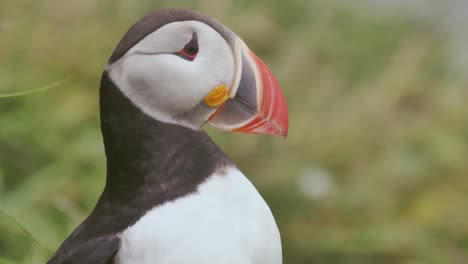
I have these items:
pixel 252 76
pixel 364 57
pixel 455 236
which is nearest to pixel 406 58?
pixel 364 57

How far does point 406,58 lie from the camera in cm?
463

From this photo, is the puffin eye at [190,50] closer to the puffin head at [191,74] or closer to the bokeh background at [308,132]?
the puffin head at [191,74]

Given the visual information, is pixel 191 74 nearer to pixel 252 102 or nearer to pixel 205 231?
pixel 252 102

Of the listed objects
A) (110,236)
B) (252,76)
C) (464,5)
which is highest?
(252,76)

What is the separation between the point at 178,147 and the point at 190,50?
0.17 meters

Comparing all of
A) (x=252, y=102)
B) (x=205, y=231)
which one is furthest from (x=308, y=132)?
(x=205, y=231)

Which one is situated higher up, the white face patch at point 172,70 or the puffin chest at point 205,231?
the white face patch at point 172,70

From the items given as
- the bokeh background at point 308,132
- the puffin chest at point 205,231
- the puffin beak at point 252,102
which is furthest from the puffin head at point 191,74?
the bokeh background at point 308,132

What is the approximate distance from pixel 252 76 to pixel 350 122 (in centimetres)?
217

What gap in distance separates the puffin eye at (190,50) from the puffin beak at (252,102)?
73mm

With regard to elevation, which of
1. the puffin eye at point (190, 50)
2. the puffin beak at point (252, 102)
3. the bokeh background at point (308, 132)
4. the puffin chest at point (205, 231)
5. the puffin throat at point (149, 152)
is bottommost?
the bokeh background at point (308, 132)

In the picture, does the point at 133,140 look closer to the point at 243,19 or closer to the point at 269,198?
the point at 269,198

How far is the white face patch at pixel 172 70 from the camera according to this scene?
75.8 inches

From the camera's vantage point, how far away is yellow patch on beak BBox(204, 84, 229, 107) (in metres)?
1.96
